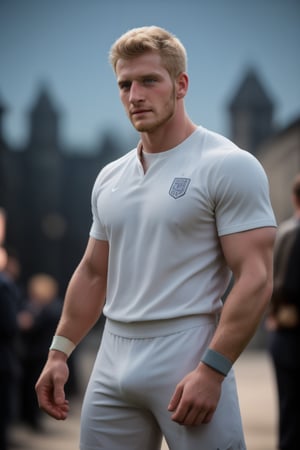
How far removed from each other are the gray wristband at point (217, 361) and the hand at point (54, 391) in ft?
A: 1.83

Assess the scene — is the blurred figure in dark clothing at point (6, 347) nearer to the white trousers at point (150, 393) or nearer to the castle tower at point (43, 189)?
the white trousers at point (150, 393)

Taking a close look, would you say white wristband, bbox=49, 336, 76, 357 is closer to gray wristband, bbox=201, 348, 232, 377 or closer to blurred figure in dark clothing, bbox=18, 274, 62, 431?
gray wristband, bbox=201, 348, 232, 377

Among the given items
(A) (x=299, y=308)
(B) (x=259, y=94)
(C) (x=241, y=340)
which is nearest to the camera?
(C) (x=241, y=340)

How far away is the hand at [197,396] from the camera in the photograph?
272cm

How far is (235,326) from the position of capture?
2.75 m

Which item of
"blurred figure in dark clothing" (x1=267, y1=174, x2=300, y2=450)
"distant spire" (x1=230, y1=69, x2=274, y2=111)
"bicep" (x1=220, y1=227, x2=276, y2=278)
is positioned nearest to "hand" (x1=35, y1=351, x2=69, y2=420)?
"bicep" (x1=220, y1=227, x2=276, y2=278)

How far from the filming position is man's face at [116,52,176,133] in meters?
2.94

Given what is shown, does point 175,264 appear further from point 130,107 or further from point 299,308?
point 299,308

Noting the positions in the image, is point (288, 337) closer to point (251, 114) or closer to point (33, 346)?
point (33, 346)

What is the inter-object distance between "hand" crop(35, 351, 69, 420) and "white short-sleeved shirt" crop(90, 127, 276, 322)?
0.86ft

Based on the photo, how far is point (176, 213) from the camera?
113 inches

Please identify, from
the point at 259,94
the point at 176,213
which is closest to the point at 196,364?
the point at 176,213

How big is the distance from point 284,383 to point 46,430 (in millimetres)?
5893

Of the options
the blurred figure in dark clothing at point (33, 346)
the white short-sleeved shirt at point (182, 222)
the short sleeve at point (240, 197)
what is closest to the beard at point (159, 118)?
the white short-sleeved shirt at point (182, 222)
